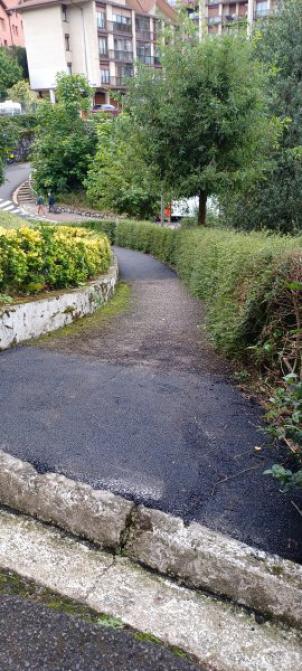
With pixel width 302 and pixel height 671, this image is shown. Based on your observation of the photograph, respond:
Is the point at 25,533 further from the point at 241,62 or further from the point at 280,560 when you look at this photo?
the point at 241,62


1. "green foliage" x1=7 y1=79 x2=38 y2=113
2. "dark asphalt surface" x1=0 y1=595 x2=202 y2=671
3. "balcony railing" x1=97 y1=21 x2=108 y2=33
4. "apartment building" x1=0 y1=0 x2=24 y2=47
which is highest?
"apartment building" x1=0 y1=0 x2=24 y2=47

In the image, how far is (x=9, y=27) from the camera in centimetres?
6462

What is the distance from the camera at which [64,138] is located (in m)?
34.6

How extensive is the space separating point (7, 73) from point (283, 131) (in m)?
48.0

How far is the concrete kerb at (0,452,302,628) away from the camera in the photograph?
2.22m

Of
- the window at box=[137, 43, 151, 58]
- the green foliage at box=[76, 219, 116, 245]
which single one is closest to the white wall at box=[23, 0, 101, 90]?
the window at box=[137, 43, 151, 58]

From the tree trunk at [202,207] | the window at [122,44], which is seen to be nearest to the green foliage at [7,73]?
the window at [122,44]

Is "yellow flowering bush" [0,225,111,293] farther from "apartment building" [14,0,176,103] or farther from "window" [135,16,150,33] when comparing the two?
"window" [135,16,150,33]

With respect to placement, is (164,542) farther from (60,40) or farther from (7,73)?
(7,73)

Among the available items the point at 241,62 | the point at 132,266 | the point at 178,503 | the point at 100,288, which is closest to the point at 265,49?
the point at 241,62

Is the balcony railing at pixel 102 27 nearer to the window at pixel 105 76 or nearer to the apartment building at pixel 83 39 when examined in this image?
the apartment building at pixel 83 39

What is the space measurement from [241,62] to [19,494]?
39.3 ft

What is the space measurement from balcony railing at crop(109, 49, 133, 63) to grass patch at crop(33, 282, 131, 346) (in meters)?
55.5

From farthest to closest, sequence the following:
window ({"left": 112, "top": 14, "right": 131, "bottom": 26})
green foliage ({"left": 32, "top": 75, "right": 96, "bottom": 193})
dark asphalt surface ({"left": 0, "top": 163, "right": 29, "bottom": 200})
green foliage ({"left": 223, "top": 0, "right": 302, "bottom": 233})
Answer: window ({"left": 112, "top": 14, "right": 131, "bottom": 26}) < dark asphalt surface ({"left": 0, "top": 163, "right": 29, "bottom": 200}) < green foliage ({"left": 32, "top": 75, "right": 96, "bottom": 193}) < green foliage ({"left": 223, "top": 0, "right": 302, "bottom": 233})
